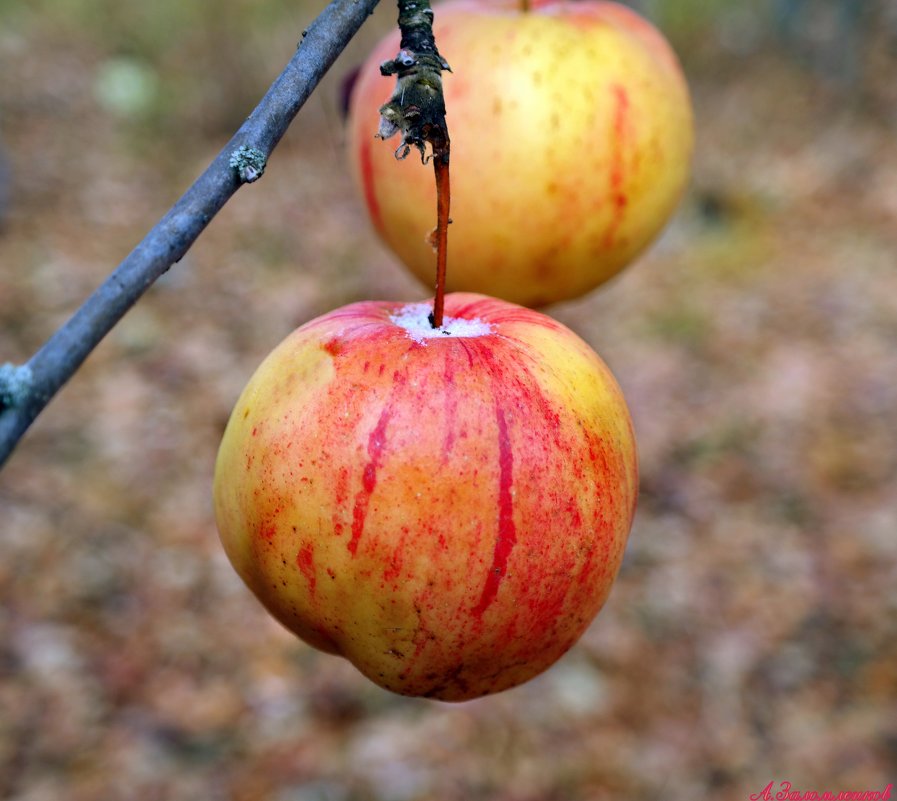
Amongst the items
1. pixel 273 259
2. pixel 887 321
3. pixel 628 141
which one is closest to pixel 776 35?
pixel 887 321

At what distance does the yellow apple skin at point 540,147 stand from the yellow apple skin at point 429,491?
0.97ft

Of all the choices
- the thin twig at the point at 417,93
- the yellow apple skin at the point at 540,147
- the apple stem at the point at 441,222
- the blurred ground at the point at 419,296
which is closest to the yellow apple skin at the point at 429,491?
the apple stem at the point at 441,222

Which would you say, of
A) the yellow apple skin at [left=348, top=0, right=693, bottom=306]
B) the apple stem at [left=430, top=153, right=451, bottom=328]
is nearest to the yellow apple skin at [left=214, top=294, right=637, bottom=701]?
the apple stem at [left=430, top=153, right=451, bottom=328]

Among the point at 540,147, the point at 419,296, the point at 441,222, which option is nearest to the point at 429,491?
the point at 441,222

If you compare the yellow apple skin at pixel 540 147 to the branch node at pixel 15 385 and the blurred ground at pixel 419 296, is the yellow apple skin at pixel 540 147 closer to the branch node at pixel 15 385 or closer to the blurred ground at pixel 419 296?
the branch node at pixel 15 385

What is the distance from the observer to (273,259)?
5.42 m

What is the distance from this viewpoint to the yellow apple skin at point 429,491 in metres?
0.76

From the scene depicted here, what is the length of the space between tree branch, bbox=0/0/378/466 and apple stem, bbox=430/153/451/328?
111mm

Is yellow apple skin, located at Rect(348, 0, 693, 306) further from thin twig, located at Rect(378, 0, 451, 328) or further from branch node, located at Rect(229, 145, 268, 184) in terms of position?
branch node, located at Rect(229, 145, 268, 184)

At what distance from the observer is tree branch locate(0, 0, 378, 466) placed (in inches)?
22.5

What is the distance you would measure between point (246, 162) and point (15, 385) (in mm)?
199

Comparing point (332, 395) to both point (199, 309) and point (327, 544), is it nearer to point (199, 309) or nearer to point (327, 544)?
point (327, 544)
